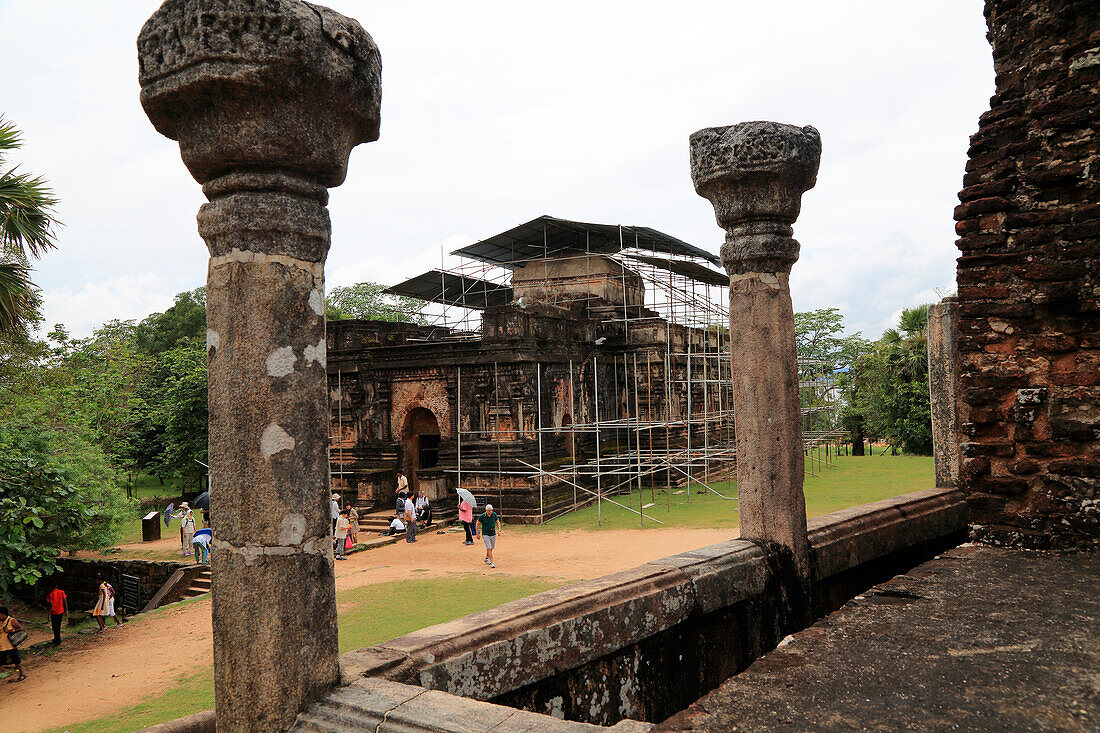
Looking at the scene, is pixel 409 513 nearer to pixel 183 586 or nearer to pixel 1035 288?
pixel 183 586

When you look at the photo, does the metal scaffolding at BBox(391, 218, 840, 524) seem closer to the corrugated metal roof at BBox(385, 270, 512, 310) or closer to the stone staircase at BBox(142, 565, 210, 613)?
the corrugated metal roof at BBox(385, 270, 512, 310)

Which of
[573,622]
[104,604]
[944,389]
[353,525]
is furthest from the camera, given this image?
[353,525]

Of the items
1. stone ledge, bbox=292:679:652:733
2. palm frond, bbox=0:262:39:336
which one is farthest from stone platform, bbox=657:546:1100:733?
palm frond, bbox=0:262:39:336

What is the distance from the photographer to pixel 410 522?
16.3 meters

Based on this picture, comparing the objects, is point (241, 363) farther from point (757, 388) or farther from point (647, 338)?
point (647, 338)

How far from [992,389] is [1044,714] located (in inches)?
105

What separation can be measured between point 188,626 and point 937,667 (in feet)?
37.5

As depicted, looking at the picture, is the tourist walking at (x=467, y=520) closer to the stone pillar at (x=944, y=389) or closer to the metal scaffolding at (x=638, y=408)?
the metal scaffolding at (x=638, y=408)

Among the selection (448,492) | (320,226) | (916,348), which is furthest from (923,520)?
(916,348)

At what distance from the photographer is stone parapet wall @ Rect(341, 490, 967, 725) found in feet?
8.71

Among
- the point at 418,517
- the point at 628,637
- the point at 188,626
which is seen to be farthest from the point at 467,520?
the point at 628,637

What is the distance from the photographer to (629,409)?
21.7m

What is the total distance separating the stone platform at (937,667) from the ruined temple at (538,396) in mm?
12322

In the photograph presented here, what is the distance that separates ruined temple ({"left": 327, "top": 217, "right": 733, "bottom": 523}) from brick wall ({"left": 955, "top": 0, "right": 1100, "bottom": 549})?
11344 millimetres
